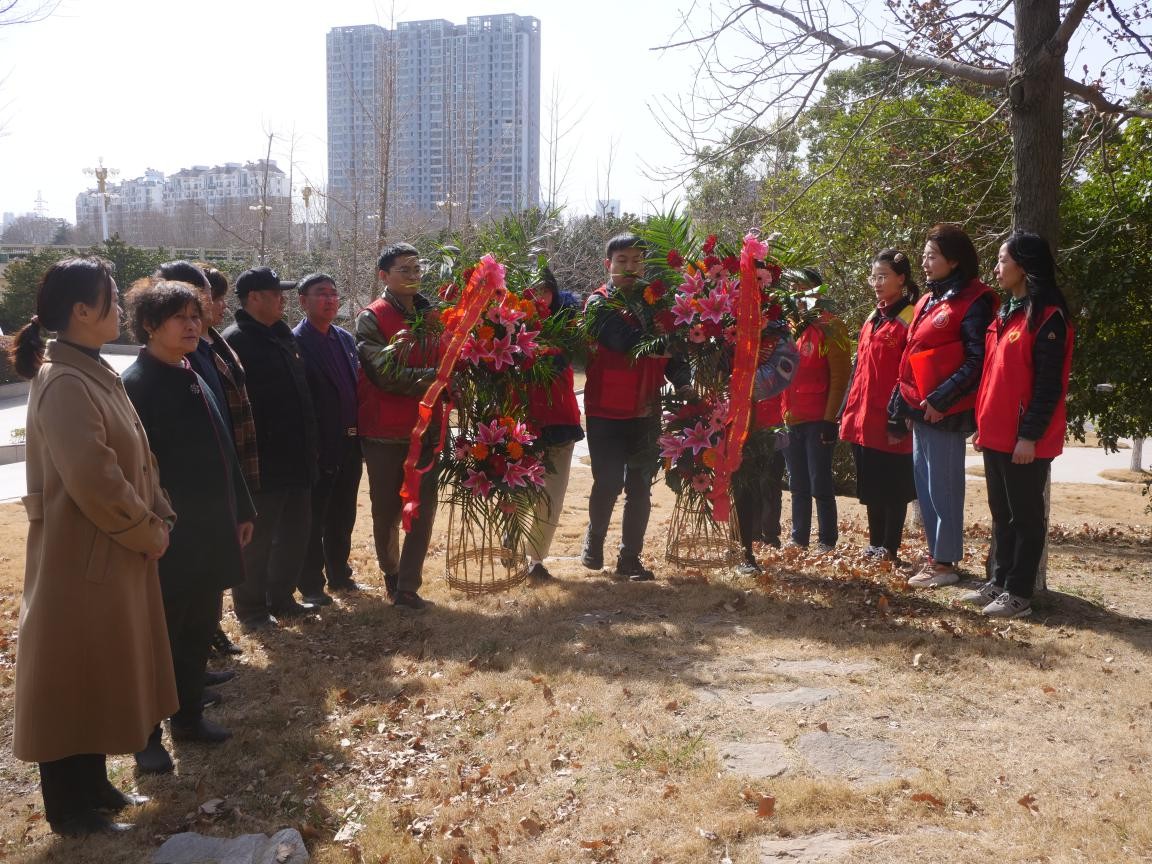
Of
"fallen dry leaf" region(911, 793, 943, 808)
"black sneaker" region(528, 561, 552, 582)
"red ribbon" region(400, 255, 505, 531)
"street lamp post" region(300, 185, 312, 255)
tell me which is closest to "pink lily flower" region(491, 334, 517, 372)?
"red ribbon" region(400, 255, 505, 531)

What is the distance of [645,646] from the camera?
4.93 metres

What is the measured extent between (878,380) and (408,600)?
3.08 m

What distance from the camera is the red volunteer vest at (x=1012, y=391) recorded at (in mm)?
4855

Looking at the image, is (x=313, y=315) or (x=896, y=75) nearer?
(x=313, y=315)

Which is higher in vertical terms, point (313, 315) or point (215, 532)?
point (313, 315)

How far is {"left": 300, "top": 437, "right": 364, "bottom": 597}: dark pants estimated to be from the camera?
5844 millimetres

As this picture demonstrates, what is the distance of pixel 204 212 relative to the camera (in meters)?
19.5

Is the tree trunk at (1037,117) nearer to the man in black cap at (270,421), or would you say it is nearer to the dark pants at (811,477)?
the dark pants at (811,477)

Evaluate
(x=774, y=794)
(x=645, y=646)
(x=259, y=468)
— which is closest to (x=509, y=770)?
(x=774, y=794)

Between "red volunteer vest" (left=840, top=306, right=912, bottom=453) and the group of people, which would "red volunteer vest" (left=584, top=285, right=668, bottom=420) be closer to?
the group of people

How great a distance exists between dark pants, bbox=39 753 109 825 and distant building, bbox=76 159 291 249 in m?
12.3

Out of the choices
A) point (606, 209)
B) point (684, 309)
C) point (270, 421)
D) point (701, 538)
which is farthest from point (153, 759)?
point (606, 209)

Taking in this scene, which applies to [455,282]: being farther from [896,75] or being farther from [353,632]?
[896,75]

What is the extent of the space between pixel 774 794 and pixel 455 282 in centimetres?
332
